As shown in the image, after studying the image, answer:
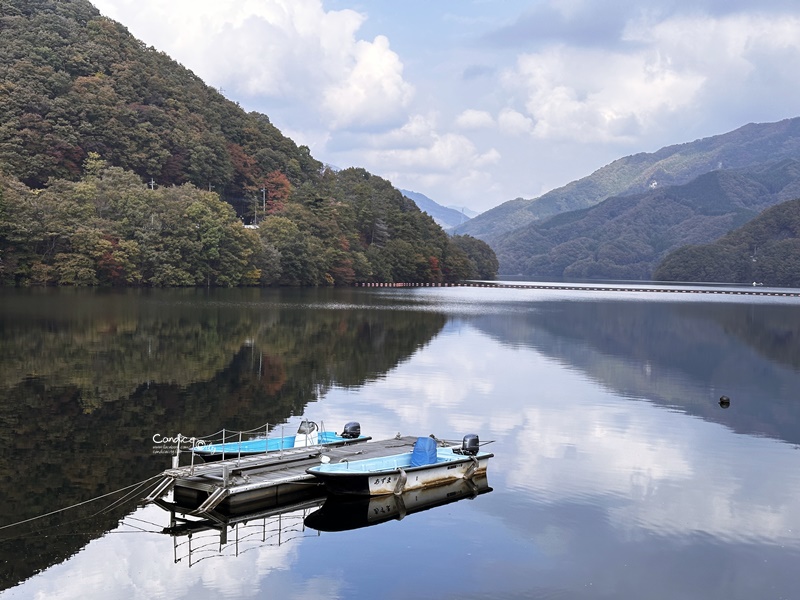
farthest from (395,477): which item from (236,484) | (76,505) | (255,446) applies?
(76,505)

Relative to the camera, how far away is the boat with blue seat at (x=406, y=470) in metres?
21.6

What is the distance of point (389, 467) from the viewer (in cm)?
2262

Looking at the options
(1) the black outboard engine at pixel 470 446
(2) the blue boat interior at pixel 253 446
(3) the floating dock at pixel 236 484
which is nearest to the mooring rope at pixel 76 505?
(3) the floating dock at pixel 236 484

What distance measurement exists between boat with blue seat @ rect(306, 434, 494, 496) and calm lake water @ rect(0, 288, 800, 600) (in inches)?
33.3

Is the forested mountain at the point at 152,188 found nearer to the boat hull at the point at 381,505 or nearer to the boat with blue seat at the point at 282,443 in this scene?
the boat with blue seat at the point at 282,443

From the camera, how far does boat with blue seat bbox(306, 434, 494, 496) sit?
70.9 ft

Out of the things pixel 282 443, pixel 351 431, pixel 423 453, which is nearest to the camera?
pixel 423 453

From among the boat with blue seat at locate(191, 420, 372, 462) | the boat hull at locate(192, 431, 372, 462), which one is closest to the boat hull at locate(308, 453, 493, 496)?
the boat with blue seat at locate(191, 420, 372, 462)

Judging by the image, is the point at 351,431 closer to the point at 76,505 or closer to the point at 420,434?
the point at 420,434

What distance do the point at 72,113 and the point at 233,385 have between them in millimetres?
106315

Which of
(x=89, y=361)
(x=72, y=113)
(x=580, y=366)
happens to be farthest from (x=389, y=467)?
(x=72, y=113)

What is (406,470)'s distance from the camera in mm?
22469

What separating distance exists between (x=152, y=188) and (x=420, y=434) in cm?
10384

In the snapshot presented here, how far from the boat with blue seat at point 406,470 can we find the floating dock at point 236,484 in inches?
28.0
